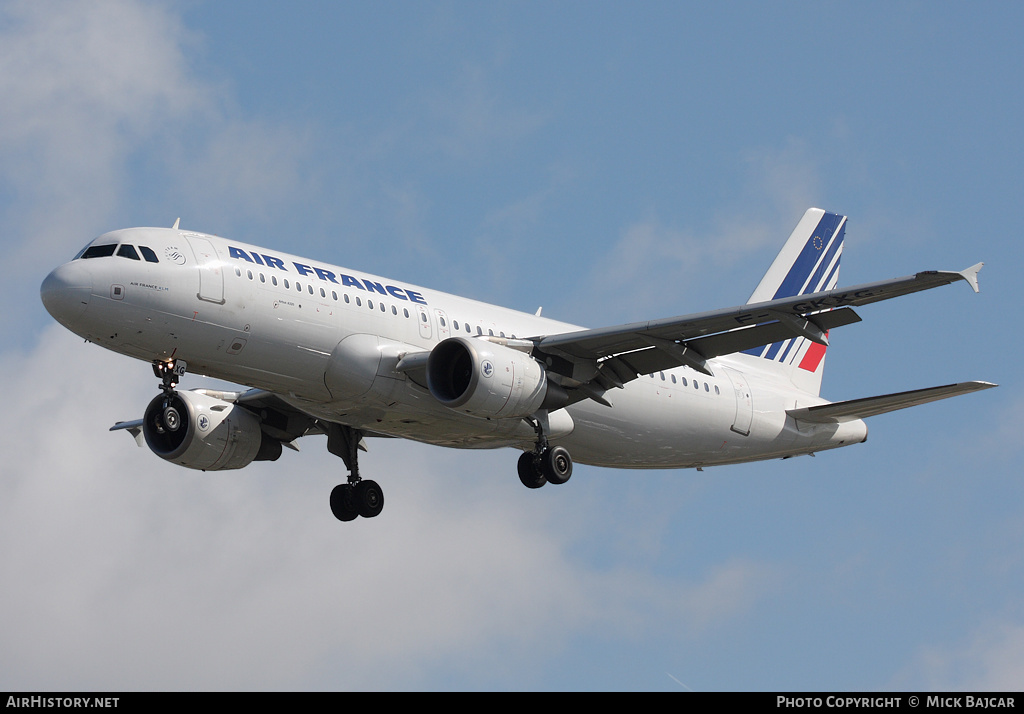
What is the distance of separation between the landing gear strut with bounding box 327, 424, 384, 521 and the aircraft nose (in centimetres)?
1039

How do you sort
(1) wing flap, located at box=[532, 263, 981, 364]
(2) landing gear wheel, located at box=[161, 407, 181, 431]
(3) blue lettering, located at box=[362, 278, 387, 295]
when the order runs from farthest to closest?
(3) blue lettering, located at box=[362, 278, 387, 295] < (2) landing gear wheel, located at box=[161, 407, 181, 431] < (1) wing flap, located at box=[532, 263, 981, 364]

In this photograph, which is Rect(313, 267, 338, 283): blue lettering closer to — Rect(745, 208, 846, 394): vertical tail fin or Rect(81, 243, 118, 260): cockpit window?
Rect(81, 243, 118, 260): cockpit window

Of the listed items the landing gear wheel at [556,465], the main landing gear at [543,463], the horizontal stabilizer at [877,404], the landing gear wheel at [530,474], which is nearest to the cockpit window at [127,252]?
the main landing gear at [543,463]

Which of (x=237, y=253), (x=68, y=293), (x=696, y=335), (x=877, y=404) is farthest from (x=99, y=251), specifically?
(x=877, y=404)

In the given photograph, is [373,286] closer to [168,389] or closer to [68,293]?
[168,389]

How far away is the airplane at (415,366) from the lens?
30.2 m

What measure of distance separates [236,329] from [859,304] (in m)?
14.1

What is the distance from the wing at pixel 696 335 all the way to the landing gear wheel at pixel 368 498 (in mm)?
7095

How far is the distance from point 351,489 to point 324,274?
850 centimetres

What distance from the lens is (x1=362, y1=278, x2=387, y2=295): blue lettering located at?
33.2 m

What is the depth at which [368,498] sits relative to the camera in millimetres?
38625

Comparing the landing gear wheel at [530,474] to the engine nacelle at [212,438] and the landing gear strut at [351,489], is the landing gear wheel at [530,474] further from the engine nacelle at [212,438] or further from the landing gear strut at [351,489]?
the engine nacelle at [212,438]

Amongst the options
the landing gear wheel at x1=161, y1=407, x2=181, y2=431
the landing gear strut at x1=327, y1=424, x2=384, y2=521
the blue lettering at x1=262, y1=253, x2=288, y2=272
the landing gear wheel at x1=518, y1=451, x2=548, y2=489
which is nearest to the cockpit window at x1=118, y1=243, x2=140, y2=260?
the blue lettering at x1=262, y1=253, x2=288, y2=272
